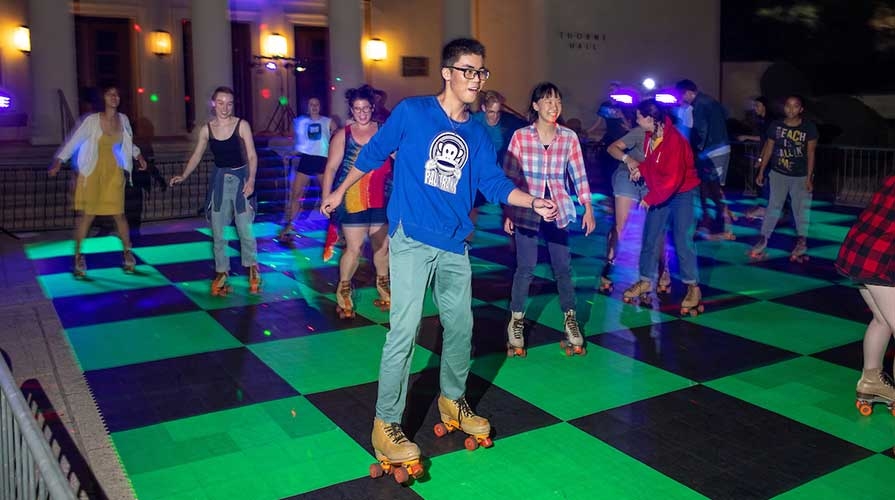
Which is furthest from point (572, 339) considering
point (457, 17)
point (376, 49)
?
point (376, 49)

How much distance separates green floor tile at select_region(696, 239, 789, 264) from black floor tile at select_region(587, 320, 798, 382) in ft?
10.8

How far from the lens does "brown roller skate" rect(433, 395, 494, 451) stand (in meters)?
4.77

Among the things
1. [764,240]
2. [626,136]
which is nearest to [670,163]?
[626,136]

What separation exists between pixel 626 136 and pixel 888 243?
3.53m

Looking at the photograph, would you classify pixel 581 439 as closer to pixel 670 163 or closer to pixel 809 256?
pixel 670 163

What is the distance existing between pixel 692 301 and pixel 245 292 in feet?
14.8

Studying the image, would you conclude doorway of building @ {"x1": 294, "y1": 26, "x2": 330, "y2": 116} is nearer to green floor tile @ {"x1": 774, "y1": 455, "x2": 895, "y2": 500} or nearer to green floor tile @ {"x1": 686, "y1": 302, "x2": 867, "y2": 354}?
green floor tile @ {"x1": 686, "y1": 302, "x2": 867, "y2": 354}

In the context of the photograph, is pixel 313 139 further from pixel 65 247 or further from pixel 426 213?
pixel 426 213

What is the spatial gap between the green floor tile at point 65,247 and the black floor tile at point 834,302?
8.51 m

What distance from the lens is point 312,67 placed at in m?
22.9

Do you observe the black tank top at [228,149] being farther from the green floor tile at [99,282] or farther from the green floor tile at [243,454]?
the green floor tile at [243,454]

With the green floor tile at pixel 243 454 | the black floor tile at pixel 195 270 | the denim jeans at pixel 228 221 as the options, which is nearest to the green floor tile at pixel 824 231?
the black floor tile at pixel 195 270

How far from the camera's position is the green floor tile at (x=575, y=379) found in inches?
219

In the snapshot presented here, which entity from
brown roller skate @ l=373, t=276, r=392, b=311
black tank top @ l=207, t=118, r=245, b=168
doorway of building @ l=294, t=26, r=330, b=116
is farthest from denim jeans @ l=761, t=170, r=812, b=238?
doorway of building @ l=294, t=26, r=330, b=116
